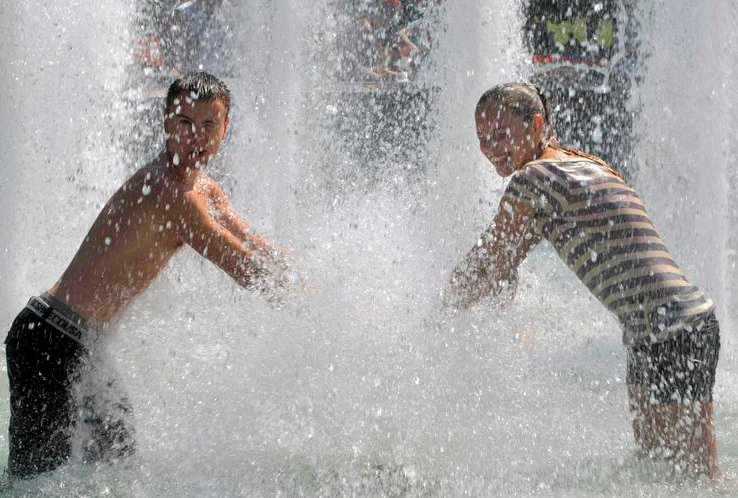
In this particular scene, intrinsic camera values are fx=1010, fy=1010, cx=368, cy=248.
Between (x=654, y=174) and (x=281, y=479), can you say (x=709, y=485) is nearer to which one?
(x=281, y=479)

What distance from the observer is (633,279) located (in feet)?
8.64

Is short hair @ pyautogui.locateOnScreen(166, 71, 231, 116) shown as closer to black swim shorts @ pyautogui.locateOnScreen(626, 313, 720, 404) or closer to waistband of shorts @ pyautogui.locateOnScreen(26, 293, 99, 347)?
waistband of shorts @ pyautogui.locateOnScreen(26, 293, 99, 347)

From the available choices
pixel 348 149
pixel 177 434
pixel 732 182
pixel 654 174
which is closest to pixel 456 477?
pixel 177 434

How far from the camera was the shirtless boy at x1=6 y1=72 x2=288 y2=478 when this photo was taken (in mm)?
2742

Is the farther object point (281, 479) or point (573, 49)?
point (573, 49)

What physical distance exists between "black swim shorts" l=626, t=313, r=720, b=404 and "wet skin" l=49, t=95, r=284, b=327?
1.07 meters

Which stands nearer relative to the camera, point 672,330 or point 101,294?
point 672,330

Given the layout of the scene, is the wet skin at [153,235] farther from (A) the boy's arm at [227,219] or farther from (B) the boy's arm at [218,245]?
(A) the boy's arm at [227,219]

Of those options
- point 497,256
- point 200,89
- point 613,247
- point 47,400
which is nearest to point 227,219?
point 200,89

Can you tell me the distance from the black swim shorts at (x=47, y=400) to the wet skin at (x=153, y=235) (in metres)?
0.11

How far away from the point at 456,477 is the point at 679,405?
628 millimetres

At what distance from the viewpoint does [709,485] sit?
269 cm

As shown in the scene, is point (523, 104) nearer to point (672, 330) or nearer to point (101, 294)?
point (672, 330)

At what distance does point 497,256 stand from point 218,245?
0.76m
